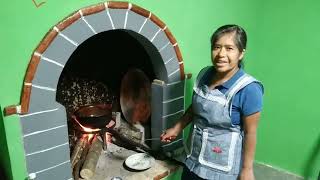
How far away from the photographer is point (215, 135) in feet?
4.62

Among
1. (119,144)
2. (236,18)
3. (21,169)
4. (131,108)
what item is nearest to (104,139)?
(119,144)

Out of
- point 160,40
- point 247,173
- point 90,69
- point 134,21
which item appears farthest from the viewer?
point 90,69

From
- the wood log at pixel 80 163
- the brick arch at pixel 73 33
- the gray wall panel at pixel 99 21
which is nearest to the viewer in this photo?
the brick arch at pixel 73 33

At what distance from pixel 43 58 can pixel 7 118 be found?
0.88 feet

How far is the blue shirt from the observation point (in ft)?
4.22

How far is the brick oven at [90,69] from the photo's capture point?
1279mm

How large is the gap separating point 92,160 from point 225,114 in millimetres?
825

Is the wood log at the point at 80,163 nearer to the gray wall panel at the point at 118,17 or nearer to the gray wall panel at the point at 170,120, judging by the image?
the gray wall panel at the point at 170,120

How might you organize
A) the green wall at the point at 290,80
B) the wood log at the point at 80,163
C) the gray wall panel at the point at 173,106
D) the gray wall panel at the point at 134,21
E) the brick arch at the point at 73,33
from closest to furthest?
the brick arch at the point at 73,33 → the gray wall panel at the point at 134,21 → the wood log at the point at 80,163 → the gray wall panel at the point at 173,106 → the green wall at the point at 290,80

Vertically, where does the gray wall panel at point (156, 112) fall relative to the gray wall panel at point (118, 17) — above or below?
below

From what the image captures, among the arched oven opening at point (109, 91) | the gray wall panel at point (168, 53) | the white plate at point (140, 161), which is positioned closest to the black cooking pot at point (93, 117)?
the arched oven opening at point (109, 91)

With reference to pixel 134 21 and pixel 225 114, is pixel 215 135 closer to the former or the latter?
pixel 225 114

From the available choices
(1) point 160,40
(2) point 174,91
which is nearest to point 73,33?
(1) point 160,40

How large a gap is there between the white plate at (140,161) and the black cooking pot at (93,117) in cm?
25
